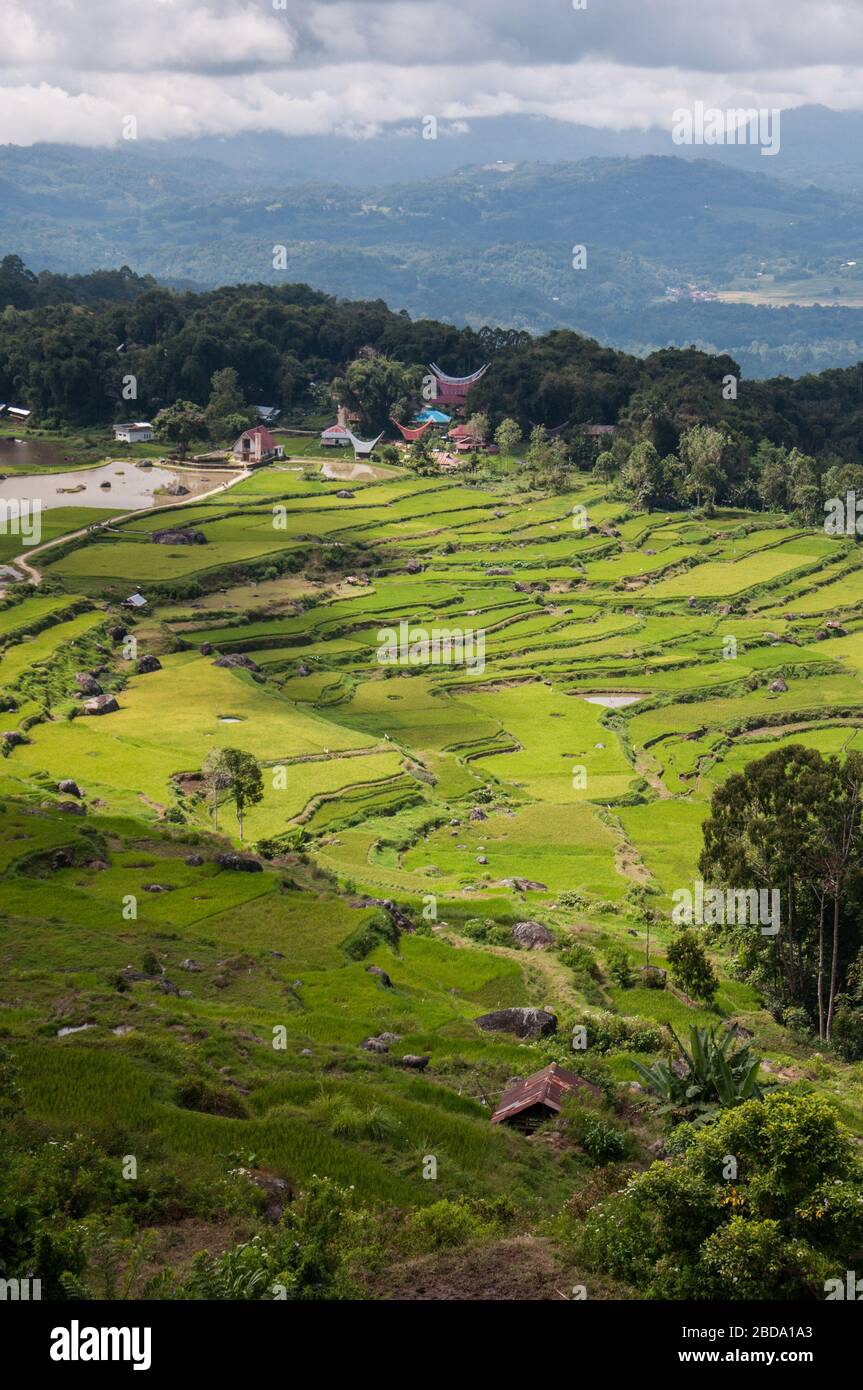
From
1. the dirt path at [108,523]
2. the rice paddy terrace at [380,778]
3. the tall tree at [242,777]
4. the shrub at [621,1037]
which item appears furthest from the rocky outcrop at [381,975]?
the dirt path at [108,523]

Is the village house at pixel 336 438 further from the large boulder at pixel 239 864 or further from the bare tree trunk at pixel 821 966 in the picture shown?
the bare tree trunk at pixel 821 966

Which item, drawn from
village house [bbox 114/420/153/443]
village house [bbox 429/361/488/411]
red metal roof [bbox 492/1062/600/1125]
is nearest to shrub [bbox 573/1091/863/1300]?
red metal roof [bbox 492/1062/600/1125]

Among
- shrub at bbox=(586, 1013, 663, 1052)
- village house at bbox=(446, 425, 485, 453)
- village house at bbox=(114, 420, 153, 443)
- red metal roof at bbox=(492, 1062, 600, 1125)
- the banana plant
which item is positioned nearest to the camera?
the banana plant

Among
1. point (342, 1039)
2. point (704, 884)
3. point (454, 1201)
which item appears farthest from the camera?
point (704, 884)

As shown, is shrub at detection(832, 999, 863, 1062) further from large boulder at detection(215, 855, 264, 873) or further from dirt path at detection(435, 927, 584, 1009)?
large boulder at detection(215, 855, 264, 873)

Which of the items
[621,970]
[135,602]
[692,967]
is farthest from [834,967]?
[135,602]

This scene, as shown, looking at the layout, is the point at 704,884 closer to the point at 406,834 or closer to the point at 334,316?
the point at 406,834
